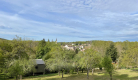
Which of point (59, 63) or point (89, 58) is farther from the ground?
point (89, 58)

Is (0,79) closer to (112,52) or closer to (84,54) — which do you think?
(84,54)

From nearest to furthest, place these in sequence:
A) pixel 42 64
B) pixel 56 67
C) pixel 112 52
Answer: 1. pixel 56 67
2. pixel 42 64
3. pixel 112 52

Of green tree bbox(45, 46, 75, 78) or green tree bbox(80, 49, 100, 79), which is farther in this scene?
green tree bbox(80, 49, 100, 79)

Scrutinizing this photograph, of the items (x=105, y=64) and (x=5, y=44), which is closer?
(x=105, y=64)

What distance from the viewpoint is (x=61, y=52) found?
916 inches

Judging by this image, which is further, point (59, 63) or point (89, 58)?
point (89, 58)

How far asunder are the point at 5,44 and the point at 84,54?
62.3 ft

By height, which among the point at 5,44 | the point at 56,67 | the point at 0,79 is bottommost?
the point at 0,79

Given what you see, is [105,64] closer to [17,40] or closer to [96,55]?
[96,55]

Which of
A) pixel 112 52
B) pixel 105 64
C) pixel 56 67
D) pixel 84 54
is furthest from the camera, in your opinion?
pixel 112 52

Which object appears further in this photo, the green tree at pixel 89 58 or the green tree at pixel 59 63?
the green tree at pixel 89 58

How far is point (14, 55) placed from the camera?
19562mm

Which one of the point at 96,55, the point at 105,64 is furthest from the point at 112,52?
the point at 105,64

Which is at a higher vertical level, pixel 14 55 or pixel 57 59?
pixel 14 55
